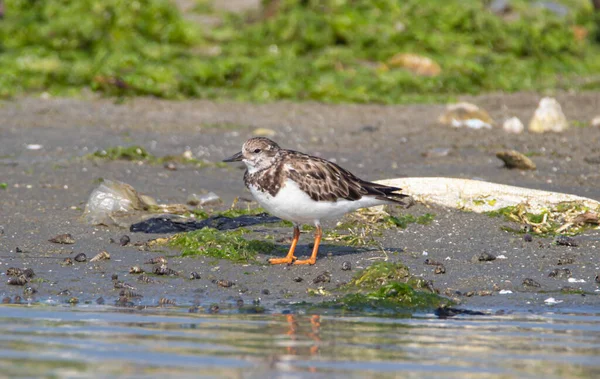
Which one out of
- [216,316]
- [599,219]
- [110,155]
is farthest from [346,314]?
[110,155]

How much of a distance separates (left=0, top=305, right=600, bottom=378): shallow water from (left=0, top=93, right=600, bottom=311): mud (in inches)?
26.2

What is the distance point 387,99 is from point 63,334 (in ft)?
36.7

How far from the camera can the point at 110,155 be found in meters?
12.5

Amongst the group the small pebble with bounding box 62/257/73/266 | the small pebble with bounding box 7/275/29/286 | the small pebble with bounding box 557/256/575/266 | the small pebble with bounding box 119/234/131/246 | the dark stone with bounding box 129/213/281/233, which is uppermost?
the small pebble with bounding box 557/256/575/266

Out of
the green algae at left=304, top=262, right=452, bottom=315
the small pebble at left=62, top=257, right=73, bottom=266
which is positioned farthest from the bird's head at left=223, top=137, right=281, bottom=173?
the small pebble at left=62, top=257, right=73, bottom=266

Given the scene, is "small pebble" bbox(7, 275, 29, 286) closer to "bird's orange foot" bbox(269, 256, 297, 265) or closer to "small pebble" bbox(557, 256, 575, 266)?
"bird's orange foot" bbox(269, 256, 297, 265)

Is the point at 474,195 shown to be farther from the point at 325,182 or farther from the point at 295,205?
the point at 295,205

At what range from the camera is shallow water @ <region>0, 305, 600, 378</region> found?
5406mm

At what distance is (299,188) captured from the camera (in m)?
8.34

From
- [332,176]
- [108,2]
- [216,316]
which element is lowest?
[216,316]

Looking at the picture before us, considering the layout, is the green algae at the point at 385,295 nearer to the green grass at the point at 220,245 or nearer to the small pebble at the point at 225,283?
the small pebble at the point at 225,283

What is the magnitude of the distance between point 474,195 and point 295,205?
2572 millimetres

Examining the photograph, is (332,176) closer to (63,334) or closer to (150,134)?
(63,334)

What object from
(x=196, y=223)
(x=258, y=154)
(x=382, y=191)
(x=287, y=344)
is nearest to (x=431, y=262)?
(x=382, y=191)
